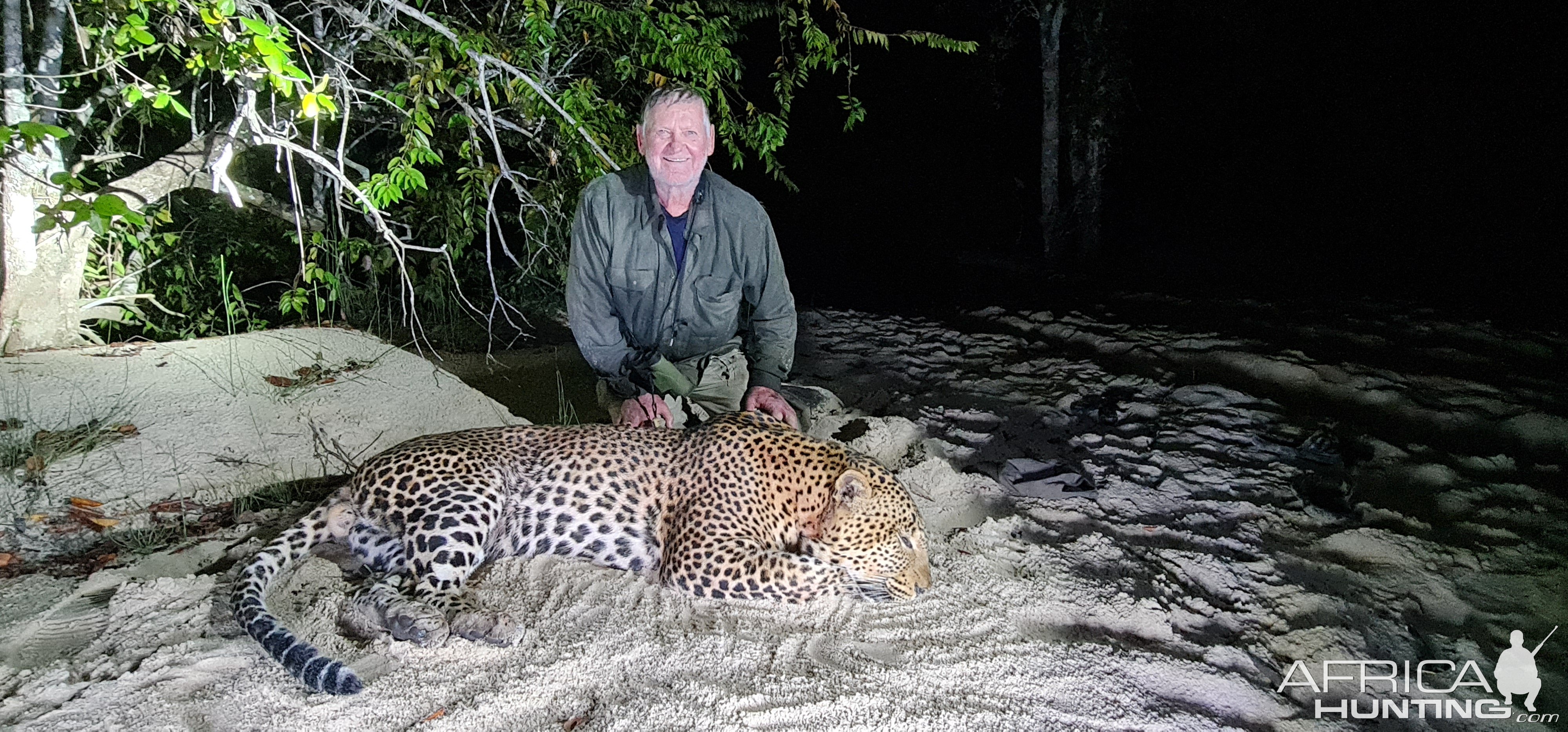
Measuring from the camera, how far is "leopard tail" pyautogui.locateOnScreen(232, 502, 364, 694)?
2.81 m

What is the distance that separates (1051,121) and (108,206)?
461 inches

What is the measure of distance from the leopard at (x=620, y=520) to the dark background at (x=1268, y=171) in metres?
6.98

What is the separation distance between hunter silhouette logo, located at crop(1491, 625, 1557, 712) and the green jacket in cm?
339

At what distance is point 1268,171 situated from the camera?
14.3 metres

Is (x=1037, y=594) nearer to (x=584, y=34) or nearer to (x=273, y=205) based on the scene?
(x=584, y=34)

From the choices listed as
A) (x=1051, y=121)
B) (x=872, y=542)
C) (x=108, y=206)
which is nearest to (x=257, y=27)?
(x=108, y=206)

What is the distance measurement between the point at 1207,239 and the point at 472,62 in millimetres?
12305

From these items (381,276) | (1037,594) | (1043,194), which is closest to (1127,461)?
(1037,594)

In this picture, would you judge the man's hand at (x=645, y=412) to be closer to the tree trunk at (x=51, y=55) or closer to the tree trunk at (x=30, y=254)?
the tree trunk at (x=30, y=254)

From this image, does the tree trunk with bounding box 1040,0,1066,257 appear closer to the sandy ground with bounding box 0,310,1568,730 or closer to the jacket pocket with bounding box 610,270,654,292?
the sandy ground with bounding box 0,310,1568,730

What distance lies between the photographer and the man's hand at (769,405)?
458cm

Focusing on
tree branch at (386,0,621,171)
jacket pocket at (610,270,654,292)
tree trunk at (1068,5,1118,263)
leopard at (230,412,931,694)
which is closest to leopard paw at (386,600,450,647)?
leopard at (230,412,931,694)

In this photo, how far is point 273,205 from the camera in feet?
23.1

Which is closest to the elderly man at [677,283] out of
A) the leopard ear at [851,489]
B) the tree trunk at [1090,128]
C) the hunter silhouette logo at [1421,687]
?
the leopard ear at [851,489]
